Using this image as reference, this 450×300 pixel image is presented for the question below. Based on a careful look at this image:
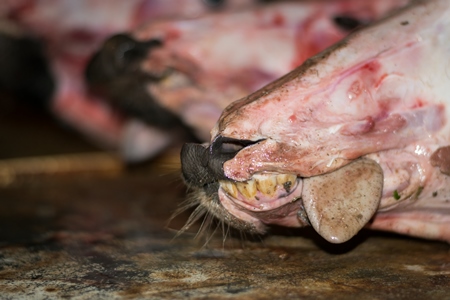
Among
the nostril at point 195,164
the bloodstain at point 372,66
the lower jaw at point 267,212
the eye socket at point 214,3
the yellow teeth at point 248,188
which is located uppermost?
the eye socket at point 214,3

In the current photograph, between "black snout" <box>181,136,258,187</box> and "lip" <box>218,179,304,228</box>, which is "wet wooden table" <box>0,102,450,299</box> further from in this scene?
"black snout" <box>181,136,258,187</box>

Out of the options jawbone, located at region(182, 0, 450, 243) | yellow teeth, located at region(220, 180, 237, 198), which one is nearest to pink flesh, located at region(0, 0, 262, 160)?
jawbone, located at region(182, 0, 450, 243)

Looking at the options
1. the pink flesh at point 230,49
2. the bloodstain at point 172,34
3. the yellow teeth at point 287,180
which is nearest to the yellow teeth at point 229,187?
the yellow teeth at point 287,180

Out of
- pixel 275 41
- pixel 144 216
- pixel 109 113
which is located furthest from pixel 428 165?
pixel 109 113

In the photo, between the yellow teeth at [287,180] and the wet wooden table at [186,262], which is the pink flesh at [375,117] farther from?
the wet wooden table at [186,262]

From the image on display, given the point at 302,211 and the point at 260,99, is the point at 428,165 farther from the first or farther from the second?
the point at 260,99

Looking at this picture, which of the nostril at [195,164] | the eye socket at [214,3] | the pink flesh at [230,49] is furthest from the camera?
the eye socket at [214,3]
